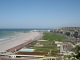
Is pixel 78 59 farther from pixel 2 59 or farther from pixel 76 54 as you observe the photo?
pixel 2 59

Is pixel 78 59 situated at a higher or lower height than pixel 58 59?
higher

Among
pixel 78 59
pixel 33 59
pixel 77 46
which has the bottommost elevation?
Result: pixel 33 59

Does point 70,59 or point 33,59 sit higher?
point 70,59

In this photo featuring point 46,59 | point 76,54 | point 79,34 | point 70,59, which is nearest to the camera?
point 70,59

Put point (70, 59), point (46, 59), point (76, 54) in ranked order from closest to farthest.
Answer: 1. point (70, 59)
2. point (76, 54)
3. point (46, 59)

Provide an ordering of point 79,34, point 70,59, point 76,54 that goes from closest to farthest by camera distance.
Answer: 1. point 70,59
2. point 76,54
3. point 79,34

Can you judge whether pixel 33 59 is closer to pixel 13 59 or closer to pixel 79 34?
pixel 13 59

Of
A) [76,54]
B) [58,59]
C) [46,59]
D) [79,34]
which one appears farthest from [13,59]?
[79,34]

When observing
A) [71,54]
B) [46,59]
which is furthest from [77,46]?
[46,59]

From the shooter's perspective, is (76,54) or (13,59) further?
(13,59)
